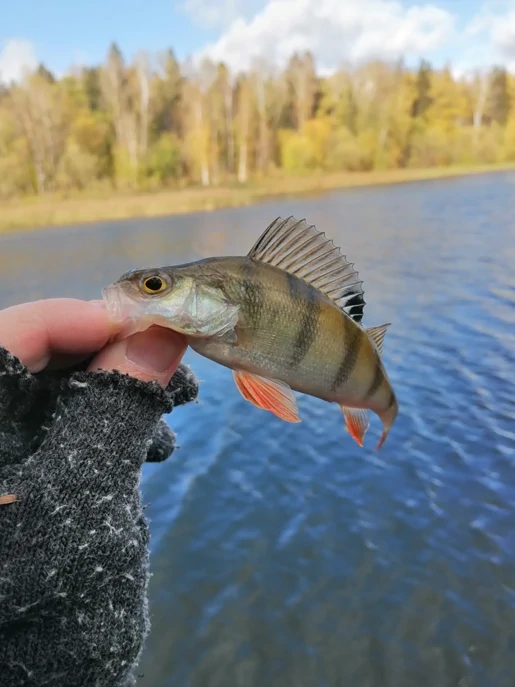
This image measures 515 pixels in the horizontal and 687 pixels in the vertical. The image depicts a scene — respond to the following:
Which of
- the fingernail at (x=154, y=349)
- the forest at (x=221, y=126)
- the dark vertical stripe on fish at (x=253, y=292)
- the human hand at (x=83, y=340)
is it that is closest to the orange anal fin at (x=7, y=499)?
the human hand at (x=83, y=340)

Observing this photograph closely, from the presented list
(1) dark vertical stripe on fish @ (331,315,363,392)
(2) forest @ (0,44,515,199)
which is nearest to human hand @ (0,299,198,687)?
(1) dark vertical stripe on fish @ (331,315,363,392)

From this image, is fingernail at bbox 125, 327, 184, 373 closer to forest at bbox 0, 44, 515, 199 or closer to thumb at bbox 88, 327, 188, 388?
thumb at bbox 88, 327, 188, 388

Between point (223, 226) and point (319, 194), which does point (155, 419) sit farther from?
point (319, 194)

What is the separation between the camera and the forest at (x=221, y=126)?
43344 millimetres

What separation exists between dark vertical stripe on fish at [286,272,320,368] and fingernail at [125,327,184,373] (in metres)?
0.39

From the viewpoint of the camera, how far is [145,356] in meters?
1.79

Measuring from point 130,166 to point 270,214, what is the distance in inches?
861

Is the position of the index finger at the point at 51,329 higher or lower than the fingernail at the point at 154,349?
higher

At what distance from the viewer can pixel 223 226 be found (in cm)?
2430

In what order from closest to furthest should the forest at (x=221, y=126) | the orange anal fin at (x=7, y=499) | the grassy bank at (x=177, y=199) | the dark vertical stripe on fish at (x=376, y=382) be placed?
the orange anal fin at (x=7, y=499)
the dark vertical stripe on fish at (x=376, y=382)
the grassy bank at (x=177, y=199)
the forest at (x=221, y=126)

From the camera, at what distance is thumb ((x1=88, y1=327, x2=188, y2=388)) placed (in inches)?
69.9

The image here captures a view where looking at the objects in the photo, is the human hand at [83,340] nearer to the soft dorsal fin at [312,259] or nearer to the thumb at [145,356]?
the thumb at [145,356]

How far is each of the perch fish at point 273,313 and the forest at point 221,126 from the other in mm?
40007

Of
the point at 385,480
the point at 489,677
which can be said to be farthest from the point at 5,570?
the point at 385,480
